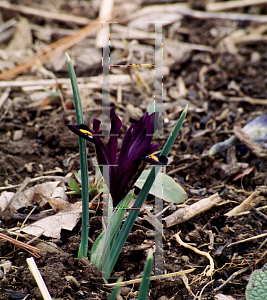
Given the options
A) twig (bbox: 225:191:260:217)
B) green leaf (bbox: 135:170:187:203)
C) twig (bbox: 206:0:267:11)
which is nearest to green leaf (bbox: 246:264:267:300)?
twig (bbox: 225:191:260:217)

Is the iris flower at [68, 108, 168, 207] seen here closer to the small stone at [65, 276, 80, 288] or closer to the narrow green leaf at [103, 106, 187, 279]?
the narrow green leaf at [103, 106, 187, 279]

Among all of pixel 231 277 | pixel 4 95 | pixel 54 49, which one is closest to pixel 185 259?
pixel 231 277

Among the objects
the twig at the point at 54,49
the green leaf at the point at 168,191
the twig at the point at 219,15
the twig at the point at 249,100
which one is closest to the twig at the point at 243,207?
the green leaf at the point at 168,191

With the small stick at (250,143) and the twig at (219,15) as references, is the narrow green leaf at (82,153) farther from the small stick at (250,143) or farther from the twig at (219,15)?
the twig at (219,15)

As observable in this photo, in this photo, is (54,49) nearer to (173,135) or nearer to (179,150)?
(179,150)

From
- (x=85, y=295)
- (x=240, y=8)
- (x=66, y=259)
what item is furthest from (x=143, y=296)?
(x=240, y=8)

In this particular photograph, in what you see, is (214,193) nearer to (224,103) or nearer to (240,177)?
(240,177)
